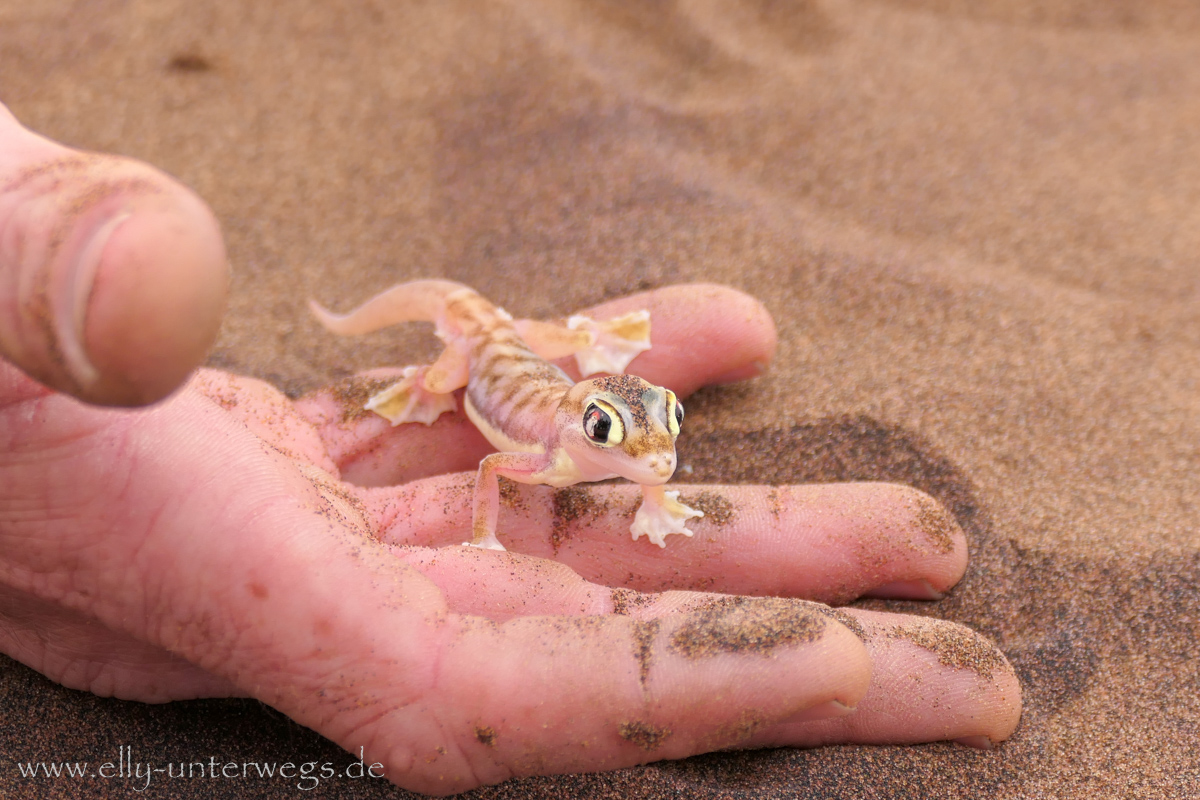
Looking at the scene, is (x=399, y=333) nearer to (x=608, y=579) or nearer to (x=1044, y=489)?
(x=608, y=579)

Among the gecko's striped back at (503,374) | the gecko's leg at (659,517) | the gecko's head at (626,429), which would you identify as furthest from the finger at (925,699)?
the gecko's striped back at (503,374)

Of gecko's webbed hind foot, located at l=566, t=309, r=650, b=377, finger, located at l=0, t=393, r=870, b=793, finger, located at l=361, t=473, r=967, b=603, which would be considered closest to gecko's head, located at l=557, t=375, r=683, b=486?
finger, located at l=361, t=473, r=967, b=603

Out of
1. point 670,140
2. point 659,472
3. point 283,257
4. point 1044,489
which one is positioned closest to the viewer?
point 659,472

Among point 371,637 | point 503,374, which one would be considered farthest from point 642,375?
point 371,637

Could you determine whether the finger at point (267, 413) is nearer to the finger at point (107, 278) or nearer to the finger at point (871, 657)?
the finger at point (871, 657)

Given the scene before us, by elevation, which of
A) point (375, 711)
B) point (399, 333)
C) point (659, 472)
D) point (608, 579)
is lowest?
point (399, 333)

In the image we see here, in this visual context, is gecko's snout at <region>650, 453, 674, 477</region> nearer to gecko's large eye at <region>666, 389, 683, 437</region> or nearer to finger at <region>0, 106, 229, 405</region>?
gecko's large eye at <region>666, 389, 683, 437</region>

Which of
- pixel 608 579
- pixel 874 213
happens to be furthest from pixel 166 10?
pixel 608 579

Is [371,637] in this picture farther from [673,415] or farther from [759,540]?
[759,540]
